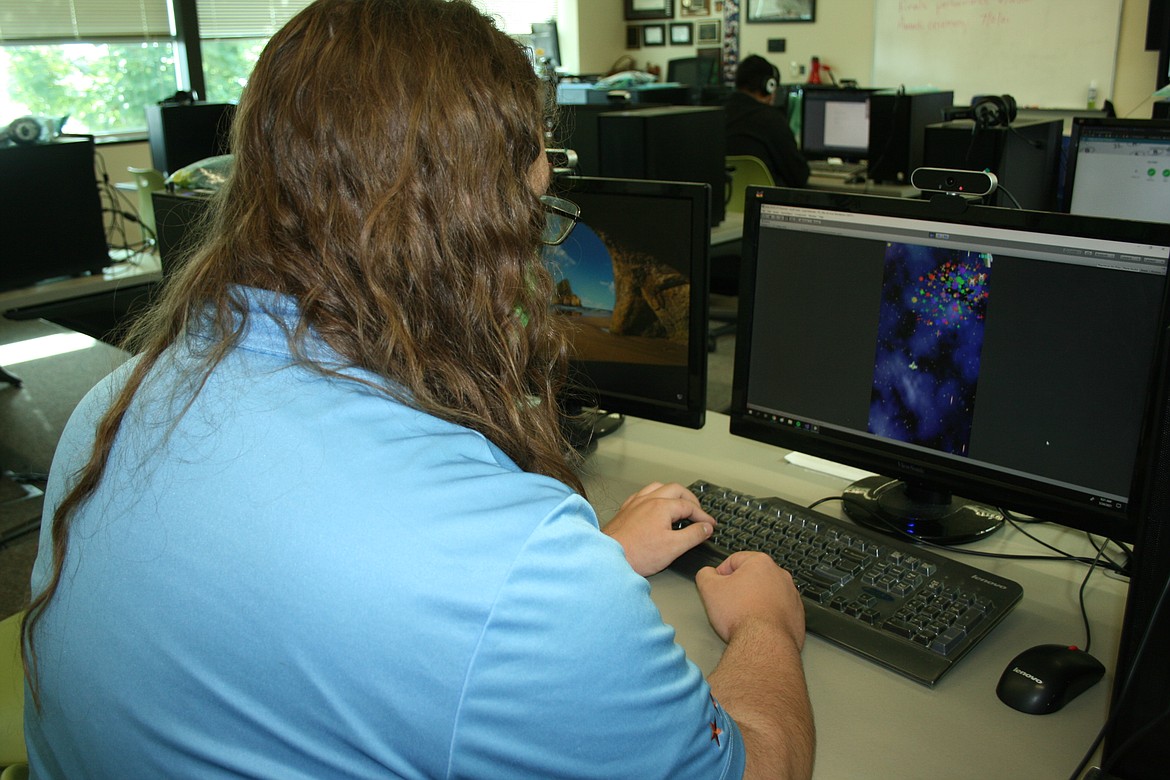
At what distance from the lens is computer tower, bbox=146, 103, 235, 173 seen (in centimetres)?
333

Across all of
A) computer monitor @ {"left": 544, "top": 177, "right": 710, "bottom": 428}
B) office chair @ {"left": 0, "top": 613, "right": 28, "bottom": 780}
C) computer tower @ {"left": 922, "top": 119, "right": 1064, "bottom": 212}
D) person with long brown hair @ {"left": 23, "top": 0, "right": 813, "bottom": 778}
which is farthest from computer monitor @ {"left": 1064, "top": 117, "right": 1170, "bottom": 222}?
office chair @ {"left": 0, "top": 613, "right": 28, "bottom": 780}

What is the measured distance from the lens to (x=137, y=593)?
24.7 inches

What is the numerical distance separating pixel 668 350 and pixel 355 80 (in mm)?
783

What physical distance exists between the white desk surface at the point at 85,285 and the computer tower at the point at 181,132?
676 mm

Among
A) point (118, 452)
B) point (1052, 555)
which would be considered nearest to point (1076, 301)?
point (1052, 555)

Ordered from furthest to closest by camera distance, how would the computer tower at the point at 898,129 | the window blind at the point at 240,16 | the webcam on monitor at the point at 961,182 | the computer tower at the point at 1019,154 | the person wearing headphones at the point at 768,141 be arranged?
the window blind at the point at 240,16
the computer tower at the point at 898,129
the person wearing headphones at the point at 768,141
the computer tower at the point at 1019,154
the webcam on monitor at the point at 961,182

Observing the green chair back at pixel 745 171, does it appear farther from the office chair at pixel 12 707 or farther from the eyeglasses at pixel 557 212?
the office chair at pixel 12 707

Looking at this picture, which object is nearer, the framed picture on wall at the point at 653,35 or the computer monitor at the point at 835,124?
the computer monitor at the point at 835,124

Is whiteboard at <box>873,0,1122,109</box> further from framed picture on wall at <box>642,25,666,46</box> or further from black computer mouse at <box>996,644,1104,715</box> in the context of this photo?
black computer mouse at <box>996,644,1104,715</box>

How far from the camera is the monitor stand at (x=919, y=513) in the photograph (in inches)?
47.4

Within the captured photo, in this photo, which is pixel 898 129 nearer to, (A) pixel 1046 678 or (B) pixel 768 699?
(A) pixel 1046 678

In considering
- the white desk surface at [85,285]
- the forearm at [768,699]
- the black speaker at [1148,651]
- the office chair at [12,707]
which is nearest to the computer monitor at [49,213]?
the white desk surface at [85,285]

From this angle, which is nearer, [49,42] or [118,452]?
[118,452]

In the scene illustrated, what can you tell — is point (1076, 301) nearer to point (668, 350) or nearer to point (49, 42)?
point (668, 350)
